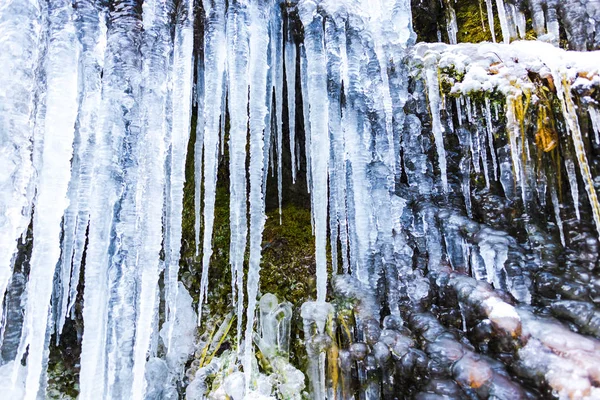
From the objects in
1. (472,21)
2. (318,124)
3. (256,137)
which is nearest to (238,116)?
(256,137)

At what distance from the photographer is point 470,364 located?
6.89 feet

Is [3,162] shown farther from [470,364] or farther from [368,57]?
[470,364]

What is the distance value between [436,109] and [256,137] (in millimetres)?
1240

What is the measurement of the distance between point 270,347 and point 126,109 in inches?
81.7

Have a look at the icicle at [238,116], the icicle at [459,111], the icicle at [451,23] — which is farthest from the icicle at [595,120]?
the icicle at [238,116]

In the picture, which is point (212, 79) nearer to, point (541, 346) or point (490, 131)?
point (490, 131)

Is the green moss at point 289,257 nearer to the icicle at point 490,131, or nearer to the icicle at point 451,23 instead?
the icicle at point 490,131

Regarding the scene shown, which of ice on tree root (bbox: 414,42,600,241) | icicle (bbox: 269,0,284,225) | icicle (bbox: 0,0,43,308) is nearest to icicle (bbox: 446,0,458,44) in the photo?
ice on tree root (bbox: 414,42,600,241)

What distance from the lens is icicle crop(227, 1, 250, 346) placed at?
2648mm

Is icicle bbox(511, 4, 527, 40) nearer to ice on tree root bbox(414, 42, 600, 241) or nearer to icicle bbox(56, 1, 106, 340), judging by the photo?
ice on tree root bbox(414, 42, 600, 241)

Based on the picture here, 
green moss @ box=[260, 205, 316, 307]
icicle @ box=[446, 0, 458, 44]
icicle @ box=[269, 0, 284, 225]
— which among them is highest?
icicle @ box=[446, 0, 458, 44]

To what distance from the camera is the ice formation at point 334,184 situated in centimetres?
233

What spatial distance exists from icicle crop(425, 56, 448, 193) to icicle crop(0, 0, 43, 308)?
8.11 ft

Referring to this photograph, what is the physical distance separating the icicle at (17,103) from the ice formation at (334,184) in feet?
0.04
